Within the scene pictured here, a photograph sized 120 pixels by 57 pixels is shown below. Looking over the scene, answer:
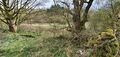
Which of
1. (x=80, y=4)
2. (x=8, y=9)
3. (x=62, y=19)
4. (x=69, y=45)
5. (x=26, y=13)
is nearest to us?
(x=69, y=45)

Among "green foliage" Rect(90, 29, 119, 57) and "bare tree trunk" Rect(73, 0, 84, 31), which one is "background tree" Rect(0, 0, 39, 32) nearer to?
"bare tree trunk" Rect(73, 0, 84, 31)

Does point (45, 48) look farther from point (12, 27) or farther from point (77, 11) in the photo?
point (12, 27)

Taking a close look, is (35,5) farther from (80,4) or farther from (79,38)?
(79,38)

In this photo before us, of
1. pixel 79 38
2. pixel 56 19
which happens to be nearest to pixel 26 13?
pixel 56 19

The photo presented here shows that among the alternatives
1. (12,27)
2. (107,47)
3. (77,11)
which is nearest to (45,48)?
(107,47)

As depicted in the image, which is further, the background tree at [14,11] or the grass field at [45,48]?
the background tree at [14,11]

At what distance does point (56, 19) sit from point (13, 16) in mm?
7759

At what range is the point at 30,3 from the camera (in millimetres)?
30812

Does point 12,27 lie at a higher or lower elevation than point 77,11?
lower

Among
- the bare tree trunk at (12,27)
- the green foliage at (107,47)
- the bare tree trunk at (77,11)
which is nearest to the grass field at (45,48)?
the green foliage at (107,47)

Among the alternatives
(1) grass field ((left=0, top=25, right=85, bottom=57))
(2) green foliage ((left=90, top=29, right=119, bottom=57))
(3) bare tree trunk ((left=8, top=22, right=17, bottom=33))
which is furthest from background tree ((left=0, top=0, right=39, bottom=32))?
(2) green foliage ((left=90, top=29, right=119, bottom=57))

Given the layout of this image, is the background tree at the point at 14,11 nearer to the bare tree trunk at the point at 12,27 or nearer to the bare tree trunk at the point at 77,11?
the bare tree trunk at the point at 12,27

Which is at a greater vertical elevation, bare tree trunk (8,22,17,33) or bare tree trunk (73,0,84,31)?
bare tree trunk (73,0,84,31)

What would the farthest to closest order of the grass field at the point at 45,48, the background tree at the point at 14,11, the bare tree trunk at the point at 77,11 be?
1. the background tree at the point at 14,11
2. the bare tree trunk at the point at 77,11
3. the grass field at the point at 45,48
